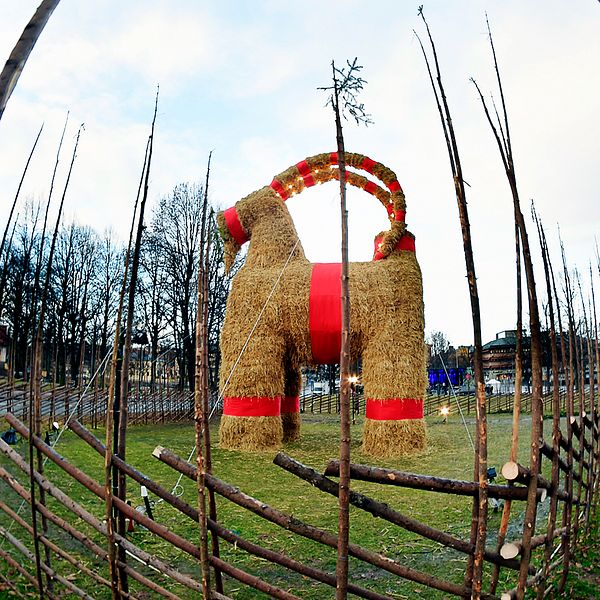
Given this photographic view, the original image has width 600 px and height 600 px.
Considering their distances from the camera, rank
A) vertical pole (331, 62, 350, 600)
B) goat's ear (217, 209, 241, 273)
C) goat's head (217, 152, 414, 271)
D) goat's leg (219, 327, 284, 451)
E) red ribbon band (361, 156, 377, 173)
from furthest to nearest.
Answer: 1. goat's ear (217, 209, 241, 273)
2. red ribbon band (361, 156, 377, 173)
3. goat's head (217, 152, 414, 271)
4. goat's leg (219, 327, 284, 451)
5. vertical pole (331, 62, 350, 600)

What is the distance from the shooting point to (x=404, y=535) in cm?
391

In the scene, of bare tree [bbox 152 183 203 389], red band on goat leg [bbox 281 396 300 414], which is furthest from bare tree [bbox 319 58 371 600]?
bare tree [bbox 152 183 203 389]

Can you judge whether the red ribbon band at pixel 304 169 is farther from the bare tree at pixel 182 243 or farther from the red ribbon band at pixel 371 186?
the bare tree at pixel 182 243

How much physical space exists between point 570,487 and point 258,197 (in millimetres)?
6097

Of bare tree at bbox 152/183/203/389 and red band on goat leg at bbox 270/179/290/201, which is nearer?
red band on goat leg at bbox 270/179/290/201

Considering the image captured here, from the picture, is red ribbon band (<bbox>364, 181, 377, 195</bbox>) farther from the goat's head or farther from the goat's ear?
the goat's ear

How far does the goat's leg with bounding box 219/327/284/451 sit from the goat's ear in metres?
1.60

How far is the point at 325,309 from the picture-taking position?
23.4ft

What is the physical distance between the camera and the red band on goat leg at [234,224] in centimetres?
820

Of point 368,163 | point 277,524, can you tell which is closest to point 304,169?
point 368,163

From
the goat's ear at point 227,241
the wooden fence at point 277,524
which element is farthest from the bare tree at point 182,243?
the wooden fence at point 277,524

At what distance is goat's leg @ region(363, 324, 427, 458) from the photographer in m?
6.79

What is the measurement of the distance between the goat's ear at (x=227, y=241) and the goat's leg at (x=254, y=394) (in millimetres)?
1604

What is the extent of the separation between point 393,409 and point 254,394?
6.41 ft
